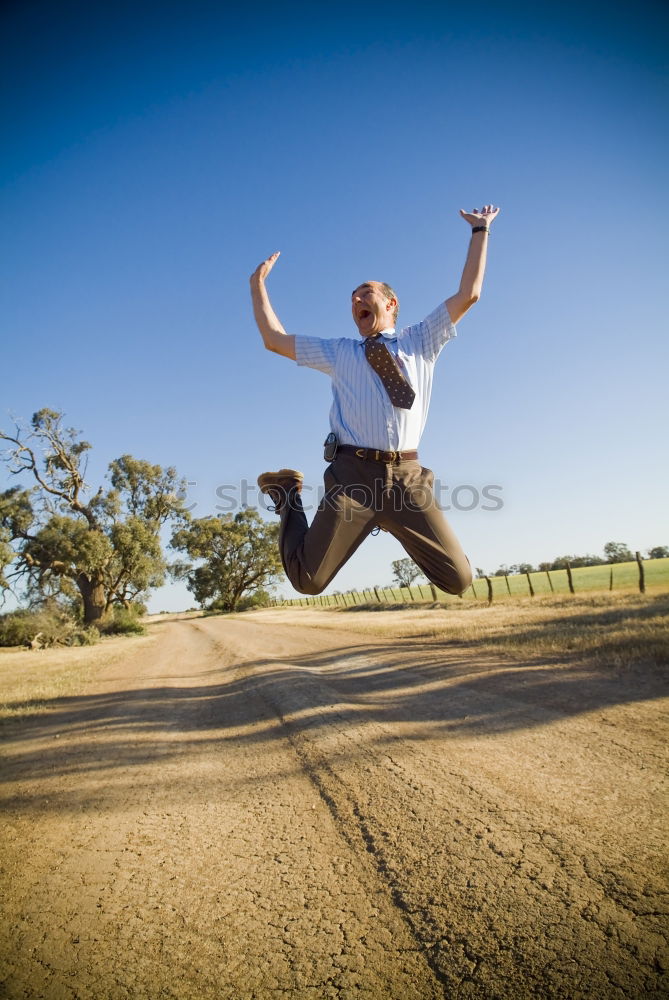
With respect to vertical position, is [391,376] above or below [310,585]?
above

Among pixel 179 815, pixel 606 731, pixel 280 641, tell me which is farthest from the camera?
pixel 280 641

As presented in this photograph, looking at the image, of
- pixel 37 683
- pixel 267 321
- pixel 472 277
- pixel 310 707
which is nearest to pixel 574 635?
pixel 310 707

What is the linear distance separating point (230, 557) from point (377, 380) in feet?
189

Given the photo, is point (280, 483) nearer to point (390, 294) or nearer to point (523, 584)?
point (390, 294)

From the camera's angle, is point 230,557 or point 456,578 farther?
point 230,557

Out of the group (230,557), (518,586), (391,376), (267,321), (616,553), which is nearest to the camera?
(391,376)

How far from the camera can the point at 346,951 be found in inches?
73.3

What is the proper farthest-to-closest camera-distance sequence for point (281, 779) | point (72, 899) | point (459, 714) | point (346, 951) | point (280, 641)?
1. point (280, 641)
2. point (459, 714)
3. point (281, 779)
4. point (72, 899)
5. point (346, 951)

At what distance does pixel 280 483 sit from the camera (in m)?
3.66

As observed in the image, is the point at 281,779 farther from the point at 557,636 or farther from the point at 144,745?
the point at 557,636

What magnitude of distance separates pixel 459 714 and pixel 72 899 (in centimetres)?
357

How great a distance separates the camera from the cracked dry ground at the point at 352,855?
5.82 ft

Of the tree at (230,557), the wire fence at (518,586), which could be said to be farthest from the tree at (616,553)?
the tree at (230,557)

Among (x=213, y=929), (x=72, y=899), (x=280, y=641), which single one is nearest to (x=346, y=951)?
(x=213, y=929)
